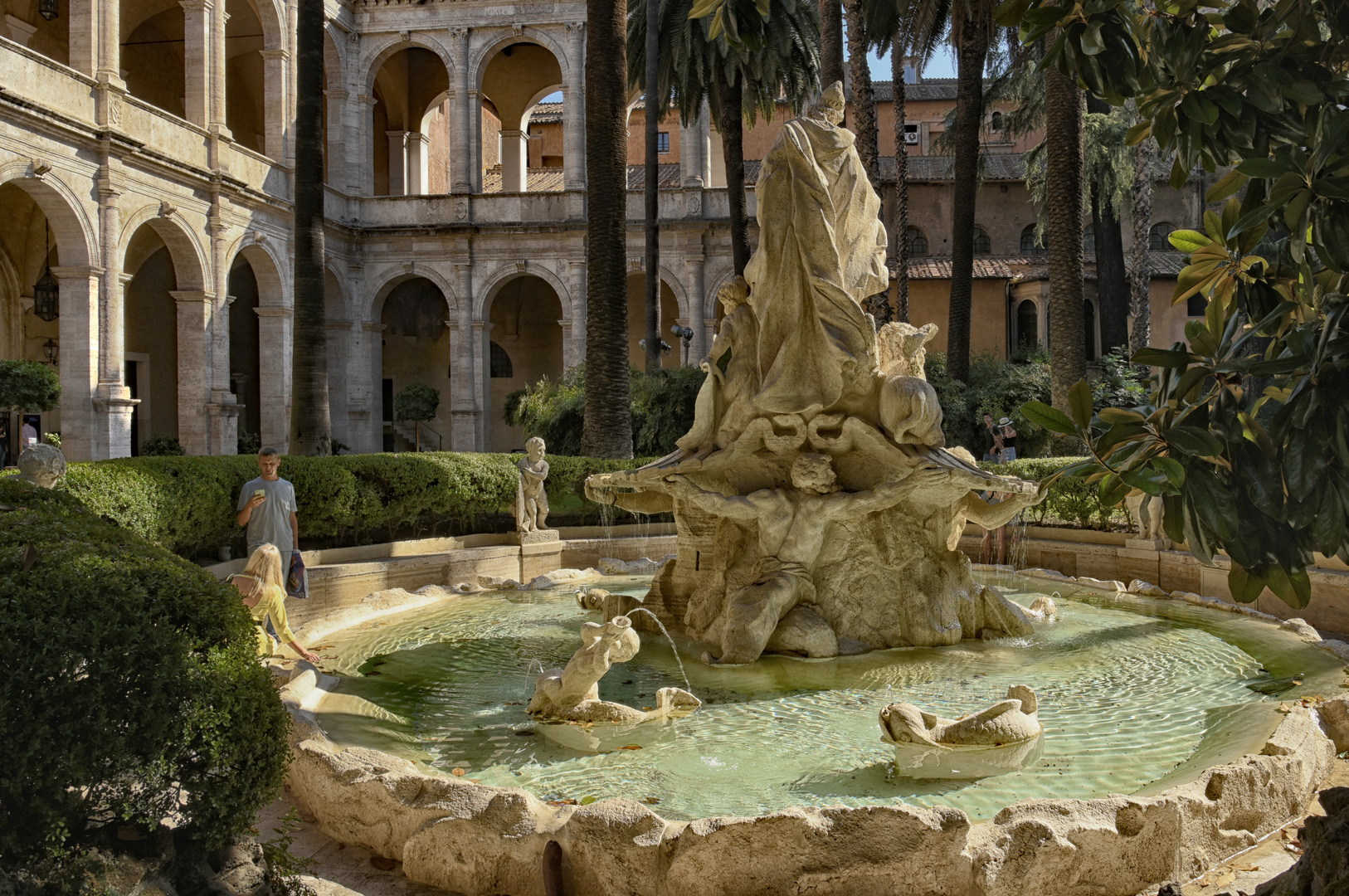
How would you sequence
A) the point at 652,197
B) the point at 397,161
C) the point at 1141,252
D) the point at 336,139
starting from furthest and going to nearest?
the point at 397,161 → the point at 336,139 → the point at 1141,252 → the point at 652,197

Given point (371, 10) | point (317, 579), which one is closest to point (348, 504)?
point (317, 579)

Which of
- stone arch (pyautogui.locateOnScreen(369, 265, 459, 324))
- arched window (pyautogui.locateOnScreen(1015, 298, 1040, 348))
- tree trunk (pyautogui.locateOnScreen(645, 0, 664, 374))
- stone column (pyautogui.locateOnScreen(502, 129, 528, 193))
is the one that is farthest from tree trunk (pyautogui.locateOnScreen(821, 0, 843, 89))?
arched window (pyautogui.locateOnScreen(1015, 298, 1040, 348))

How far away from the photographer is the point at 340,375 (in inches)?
1168

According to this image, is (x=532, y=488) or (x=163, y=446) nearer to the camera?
(x=532, y=488)

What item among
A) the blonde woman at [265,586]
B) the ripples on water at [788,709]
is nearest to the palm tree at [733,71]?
the ripples on water at [788,709]

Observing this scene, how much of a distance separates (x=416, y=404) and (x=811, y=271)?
86.8 feet

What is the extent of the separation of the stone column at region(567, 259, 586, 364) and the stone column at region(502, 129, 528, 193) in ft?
14.1

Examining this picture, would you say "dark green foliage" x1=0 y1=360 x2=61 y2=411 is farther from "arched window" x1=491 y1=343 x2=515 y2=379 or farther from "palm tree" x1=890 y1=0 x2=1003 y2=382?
"arched window" x1=491 y1=343 x2=515 y2=379

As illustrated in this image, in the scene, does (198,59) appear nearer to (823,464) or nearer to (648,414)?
(648,414)

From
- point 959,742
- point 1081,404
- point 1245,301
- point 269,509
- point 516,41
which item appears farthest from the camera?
point 516,41

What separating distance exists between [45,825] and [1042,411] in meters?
2.47

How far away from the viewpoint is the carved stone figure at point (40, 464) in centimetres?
552

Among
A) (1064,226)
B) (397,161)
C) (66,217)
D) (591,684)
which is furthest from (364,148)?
(591,684)

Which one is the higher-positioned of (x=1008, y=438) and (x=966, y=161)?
(x=966, y=161)
